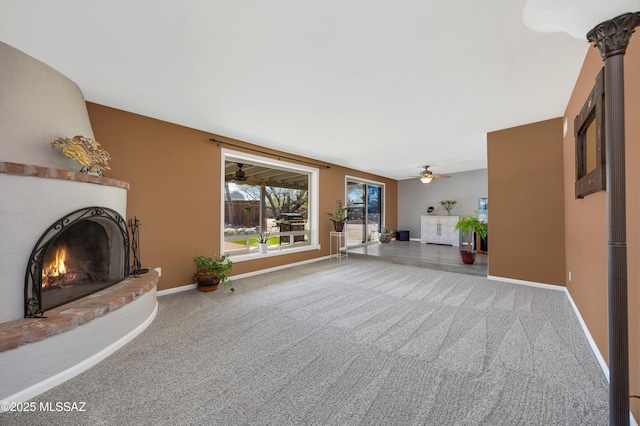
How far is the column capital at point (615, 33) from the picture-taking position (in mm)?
892

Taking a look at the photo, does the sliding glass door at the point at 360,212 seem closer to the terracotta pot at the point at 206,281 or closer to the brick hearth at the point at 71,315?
the terracotta pot at the point at 206,281

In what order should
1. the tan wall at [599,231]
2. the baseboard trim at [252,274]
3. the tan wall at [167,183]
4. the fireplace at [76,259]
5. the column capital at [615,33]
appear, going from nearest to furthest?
the column capital at [615,33] → the tan wall at [599,231] → the fireplace at [76,259] → the tan wall at [167,183] → the baseboard trim at [252,274]

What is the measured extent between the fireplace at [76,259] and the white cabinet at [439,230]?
788 centimetres

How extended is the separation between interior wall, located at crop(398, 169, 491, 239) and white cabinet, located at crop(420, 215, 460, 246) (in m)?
0.50

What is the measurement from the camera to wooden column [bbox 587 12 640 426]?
0.90 metres

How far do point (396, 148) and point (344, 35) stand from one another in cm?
337

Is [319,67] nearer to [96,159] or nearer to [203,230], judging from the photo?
[96,159]

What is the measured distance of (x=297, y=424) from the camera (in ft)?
4.38

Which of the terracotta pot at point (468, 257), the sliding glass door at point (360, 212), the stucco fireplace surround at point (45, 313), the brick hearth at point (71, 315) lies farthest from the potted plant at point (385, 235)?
the stucco fireplace surround at point (45, 313)

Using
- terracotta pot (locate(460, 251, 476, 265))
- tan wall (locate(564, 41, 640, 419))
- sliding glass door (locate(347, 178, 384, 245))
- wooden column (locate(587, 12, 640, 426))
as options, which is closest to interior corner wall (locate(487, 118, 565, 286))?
tan wall (locate(564, 41, 640, 419))

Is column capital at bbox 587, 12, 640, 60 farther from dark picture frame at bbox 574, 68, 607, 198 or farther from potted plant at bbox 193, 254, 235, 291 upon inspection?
potted plant at bbox 193, 254, 235, 291

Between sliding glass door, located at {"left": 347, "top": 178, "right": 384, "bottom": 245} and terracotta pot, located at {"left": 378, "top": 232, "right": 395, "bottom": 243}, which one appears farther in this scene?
terracotta pot, located at {"left": 378, "top": 232, "right": 395, "bottom": 243}

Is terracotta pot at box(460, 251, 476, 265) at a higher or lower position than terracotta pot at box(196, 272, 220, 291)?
higher

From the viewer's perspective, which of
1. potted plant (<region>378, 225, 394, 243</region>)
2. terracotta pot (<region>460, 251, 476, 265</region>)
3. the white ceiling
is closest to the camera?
the white ceiling
